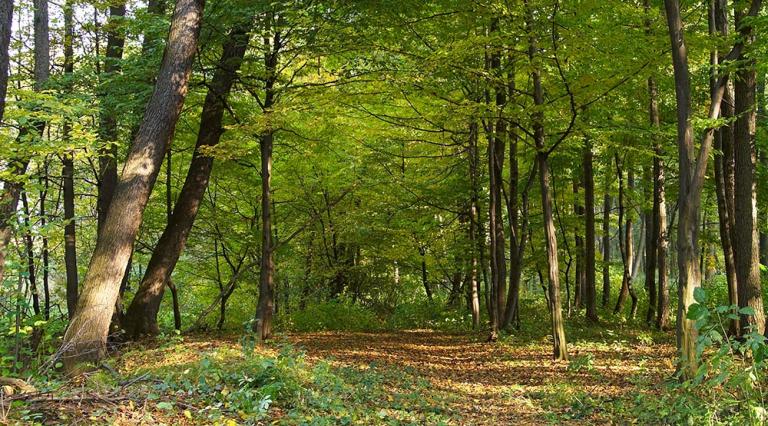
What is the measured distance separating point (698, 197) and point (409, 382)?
187 inches

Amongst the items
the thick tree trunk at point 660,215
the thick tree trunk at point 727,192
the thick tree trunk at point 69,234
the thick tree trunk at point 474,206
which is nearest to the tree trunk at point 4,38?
the thick tree trunk at point 69,234

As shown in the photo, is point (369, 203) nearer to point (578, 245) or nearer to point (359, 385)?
point (578, 245)

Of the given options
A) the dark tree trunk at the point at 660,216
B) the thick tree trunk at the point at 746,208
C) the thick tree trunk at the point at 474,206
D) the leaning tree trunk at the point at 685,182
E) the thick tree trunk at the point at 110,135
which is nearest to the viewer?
the leaning tree trunk at the point at 685,182

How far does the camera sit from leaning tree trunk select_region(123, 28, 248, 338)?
10578mm

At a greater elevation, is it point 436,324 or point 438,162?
point 438,162

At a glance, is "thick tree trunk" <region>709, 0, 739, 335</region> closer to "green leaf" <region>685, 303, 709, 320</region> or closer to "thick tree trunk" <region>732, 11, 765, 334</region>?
"thick tree trunk" <region>732, 11, 765, 334</region>

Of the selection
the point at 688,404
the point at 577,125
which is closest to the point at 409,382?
the point at 688,404

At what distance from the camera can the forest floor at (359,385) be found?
4734 millimetres

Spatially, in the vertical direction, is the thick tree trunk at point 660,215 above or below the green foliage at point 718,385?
above

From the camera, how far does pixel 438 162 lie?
15812 mm

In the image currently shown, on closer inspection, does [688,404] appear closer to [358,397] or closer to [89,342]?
[358,397]

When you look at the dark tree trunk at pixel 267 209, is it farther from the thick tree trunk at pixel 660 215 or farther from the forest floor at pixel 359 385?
the thick tree trunk at pixel 660 215

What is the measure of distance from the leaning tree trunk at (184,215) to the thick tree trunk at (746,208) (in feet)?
27.7

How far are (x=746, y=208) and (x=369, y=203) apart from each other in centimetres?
934
